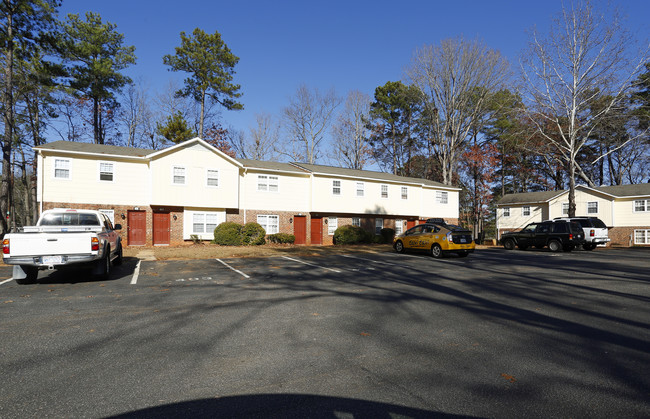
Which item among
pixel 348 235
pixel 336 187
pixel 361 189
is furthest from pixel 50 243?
pixel 361 189

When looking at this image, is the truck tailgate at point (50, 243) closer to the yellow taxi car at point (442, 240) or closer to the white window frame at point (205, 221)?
the yellow taxi car at point (442, 240)

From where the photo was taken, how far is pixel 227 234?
21.7 metres

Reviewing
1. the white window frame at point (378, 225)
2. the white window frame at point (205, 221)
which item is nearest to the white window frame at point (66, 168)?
the white window frame at point (205, 221)

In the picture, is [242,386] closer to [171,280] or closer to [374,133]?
[171,280]

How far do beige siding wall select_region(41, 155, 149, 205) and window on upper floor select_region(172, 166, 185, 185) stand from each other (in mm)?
1619

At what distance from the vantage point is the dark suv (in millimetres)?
19438

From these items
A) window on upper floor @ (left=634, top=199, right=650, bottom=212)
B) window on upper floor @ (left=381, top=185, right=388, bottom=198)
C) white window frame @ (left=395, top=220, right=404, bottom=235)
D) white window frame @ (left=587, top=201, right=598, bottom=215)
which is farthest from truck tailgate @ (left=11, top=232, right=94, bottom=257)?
window on upper floor @ (left=634, top=199, right=650, bottom=212)

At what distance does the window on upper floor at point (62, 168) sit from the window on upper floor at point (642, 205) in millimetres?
43338

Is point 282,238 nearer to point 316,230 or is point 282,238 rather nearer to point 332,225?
point 316,230

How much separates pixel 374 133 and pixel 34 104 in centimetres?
3544

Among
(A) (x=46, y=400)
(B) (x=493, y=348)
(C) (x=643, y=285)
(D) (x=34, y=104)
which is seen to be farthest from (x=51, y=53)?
(C) (x=643, y=285)

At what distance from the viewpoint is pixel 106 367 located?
3.81 metres

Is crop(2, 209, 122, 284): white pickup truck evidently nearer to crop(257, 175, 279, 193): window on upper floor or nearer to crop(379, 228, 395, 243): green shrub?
crop(257, 175, 279, 193): window on upper floor

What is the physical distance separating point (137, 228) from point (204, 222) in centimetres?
392
